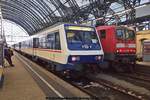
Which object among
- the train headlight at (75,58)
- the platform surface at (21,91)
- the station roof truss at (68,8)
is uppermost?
the station roof truss at (68,8)

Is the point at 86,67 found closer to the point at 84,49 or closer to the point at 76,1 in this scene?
the point at 84,49

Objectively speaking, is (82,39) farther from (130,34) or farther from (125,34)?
(130,34)

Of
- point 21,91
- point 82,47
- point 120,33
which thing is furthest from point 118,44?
point 21,91

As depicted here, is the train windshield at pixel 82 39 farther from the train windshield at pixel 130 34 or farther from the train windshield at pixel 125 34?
the train windshield at pixel 130 34

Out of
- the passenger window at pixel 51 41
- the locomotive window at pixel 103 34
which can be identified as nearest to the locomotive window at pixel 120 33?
the locomotive window at pixel 103 34

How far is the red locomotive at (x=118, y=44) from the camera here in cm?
1733

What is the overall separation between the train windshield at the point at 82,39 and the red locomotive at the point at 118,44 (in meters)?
2.58

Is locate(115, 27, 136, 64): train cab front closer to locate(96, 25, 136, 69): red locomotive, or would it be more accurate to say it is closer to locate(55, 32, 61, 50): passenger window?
locate(96, 25, 136, 69): red locomotive

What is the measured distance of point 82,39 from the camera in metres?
14.5

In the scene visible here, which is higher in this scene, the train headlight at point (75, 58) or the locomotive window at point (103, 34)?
the locomotive window at point (103, 34)

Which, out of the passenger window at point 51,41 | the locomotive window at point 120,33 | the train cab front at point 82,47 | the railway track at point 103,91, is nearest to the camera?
the railway track at point 103,91

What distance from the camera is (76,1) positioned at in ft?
136

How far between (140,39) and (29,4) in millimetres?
36047

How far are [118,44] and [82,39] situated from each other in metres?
3.68
